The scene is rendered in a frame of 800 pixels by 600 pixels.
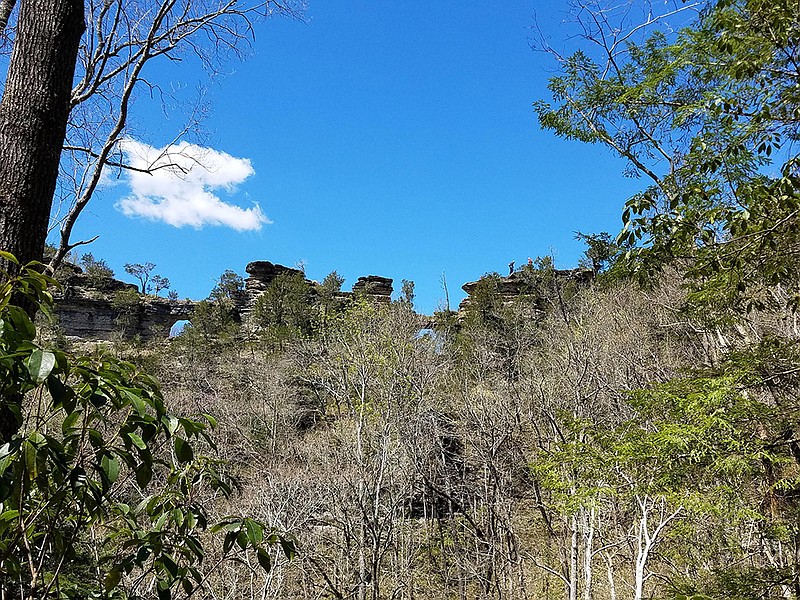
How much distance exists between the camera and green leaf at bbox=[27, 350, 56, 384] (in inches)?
28.5

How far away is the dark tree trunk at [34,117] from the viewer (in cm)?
139

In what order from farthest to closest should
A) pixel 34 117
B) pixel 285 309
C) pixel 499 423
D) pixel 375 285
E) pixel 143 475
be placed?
pixel 375 285 < pixel 285 309 < pixel 499 423 < pixel 34 117 < pixel 143 475

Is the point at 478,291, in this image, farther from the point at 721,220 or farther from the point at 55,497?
the point at 55,497

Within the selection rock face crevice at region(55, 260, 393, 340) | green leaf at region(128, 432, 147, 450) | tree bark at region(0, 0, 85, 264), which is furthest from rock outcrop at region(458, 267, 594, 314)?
green leaf at region(128, 432, 147, 450)

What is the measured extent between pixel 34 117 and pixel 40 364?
1.10 meters

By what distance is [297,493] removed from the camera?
34.6ft

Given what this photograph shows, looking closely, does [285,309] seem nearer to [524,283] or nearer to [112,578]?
[524,283]

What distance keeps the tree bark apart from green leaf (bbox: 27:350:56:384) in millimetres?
793

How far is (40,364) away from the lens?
746 millimetres

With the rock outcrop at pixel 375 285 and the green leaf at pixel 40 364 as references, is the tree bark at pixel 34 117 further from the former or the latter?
the rock outcrop at pixel 375 285

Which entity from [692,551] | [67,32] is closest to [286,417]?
[692,551]

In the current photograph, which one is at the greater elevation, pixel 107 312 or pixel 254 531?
pixel 107 312

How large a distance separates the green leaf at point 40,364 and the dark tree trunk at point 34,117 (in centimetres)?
80

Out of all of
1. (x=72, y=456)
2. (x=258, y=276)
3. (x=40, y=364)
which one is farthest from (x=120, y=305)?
(x=40, y=364)
